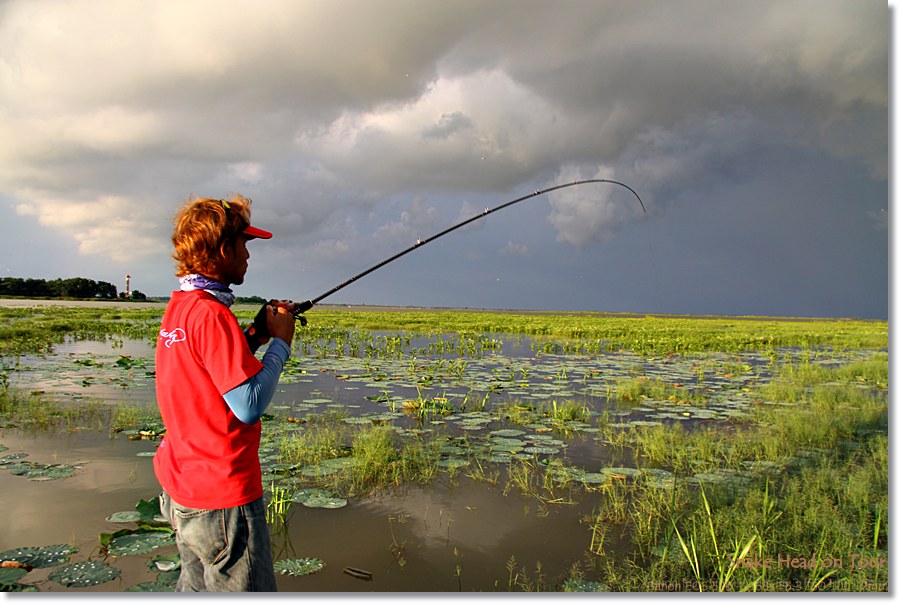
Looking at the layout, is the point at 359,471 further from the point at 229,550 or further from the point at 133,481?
the point at 229,550

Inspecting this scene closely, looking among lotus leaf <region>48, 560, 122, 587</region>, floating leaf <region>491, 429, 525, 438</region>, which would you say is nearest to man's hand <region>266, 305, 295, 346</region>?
lotus leaf <region>48, 560, 122, 587</region>

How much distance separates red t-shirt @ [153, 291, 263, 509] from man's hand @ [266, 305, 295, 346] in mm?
258

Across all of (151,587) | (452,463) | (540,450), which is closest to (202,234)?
(151,587)

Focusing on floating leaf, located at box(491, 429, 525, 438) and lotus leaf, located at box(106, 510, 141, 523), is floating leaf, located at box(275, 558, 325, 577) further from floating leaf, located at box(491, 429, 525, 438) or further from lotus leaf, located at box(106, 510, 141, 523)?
floating leaf, located at box(491, 429, 525, 438)

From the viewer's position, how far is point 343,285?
3.40m

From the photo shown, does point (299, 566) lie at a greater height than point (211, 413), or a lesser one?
lesser

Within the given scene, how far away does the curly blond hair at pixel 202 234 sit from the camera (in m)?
1.75

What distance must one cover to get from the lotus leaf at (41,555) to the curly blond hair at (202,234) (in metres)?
2.42

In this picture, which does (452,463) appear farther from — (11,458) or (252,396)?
(11,458)

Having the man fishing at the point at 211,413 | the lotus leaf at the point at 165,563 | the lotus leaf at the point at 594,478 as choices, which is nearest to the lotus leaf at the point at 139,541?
the lotus leaf at the point at 165,563

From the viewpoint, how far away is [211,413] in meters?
1.69

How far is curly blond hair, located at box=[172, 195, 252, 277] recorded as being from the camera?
175 centimetres

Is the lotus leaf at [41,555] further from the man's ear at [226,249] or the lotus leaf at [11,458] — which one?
the man's ear at [226,249]

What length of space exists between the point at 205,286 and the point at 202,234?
0.18 meters
